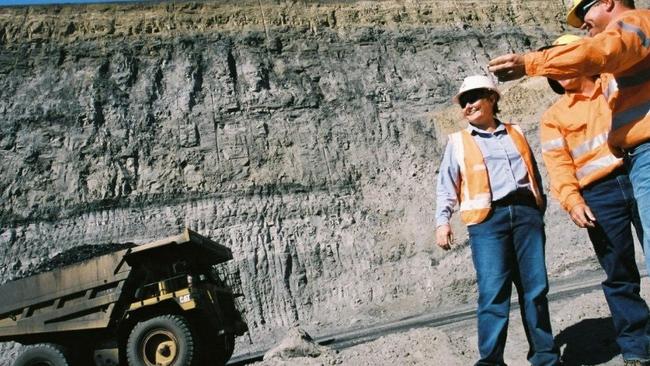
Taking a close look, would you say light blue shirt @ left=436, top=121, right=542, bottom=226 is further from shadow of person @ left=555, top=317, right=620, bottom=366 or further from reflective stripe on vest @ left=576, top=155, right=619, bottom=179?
shadow of person @ left=555, top=317, right=620, bottom=366

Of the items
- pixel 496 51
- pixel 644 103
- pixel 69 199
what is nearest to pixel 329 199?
pixel 69 199

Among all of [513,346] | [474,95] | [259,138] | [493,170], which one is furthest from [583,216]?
[259,138]

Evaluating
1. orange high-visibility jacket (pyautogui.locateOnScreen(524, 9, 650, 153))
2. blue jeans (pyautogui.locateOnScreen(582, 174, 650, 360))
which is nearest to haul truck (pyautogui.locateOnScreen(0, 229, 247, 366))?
blue jeans (pyautogui.locateOnScreen(582, 174, 650, 360))

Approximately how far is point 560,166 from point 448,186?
78cm

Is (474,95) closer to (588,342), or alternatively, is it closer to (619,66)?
(619,66)

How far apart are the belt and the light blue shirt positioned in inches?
1.2

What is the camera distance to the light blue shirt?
392cm

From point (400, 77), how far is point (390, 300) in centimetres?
993

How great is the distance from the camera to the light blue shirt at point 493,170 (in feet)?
12.9

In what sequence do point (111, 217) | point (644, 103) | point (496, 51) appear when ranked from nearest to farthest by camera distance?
1. point (644, 103)
2. point (111, 217)
3. point (496, 51)

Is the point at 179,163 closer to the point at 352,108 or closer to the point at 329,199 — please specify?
the point at 329,199

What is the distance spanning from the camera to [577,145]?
3939mm

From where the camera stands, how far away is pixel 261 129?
1991 centimetres

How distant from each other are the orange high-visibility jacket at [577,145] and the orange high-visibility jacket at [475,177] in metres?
0.14
